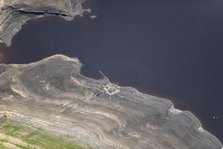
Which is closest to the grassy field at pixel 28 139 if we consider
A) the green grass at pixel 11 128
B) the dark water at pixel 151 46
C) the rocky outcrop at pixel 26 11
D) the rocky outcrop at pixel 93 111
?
the green grass at pixel 11 128

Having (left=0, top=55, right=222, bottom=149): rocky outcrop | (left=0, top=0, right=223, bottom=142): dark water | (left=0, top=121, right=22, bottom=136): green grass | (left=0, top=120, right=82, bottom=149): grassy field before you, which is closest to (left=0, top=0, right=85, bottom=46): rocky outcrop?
(left=0, top=0, right=223, bottom=142): dark water

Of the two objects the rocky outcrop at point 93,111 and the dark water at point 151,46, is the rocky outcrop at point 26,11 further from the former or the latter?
the rocky outcrop at point 93,111

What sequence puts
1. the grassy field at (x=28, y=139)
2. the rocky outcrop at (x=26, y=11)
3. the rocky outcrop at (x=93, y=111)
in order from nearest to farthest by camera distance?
the grassy field at (x=28, y=139) < the rocky outcrop at (x=93, y=111) < the rocky outcrop at (x=26, y=11)

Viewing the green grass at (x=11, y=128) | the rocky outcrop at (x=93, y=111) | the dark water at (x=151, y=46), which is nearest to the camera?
the green grass at (x=11, y=128)

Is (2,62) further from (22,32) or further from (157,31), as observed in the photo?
(157,31)

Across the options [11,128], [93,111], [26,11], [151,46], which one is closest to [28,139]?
[11,128]

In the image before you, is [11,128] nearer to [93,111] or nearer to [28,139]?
[28,139]
